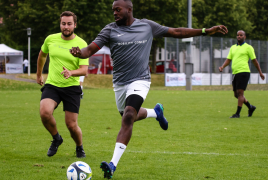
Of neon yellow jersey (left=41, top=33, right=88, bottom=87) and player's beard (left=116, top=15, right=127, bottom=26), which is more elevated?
player's beard (left=116, top=15, right=127, bottom=26)

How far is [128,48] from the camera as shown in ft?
17.5

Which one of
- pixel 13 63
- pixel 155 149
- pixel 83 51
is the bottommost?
pixel 13 63

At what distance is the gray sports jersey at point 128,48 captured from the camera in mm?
5348

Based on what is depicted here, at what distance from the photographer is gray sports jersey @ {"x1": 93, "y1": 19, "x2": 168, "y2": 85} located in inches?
211

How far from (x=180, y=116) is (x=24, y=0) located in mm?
31219

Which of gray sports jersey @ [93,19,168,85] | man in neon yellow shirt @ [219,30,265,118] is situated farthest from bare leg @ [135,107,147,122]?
man in neon yellow shirt @ [219,30,265,118]

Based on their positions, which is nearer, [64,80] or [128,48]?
[128,48]

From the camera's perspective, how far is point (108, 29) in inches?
213

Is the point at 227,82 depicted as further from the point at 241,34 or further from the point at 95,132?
the point at 95,132

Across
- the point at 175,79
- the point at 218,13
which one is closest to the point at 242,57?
the point at 175,79

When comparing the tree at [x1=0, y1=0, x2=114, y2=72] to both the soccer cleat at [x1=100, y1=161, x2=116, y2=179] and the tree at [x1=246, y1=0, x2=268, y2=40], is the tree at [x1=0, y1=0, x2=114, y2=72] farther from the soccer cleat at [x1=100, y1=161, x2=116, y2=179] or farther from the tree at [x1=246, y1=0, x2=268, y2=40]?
the soccer cleat at [x1=100, y1=161, x2=116, y2=179]

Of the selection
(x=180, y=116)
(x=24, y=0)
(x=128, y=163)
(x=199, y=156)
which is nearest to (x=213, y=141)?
(x=199, y=156)

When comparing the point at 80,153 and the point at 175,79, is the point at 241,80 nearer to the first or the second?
the point at 80,153

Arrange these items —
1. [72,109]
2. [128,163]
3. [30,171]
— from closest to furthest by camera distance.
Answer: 1. [30,171]
2. [128,163]
3. [72,109]
